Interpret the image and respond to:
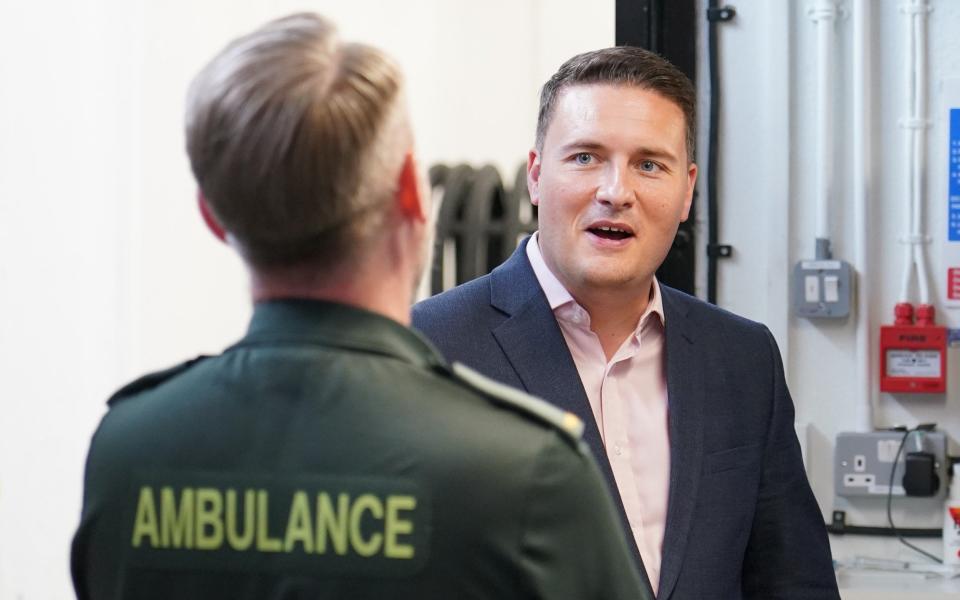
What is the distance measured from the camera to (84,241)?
3637 millimetres

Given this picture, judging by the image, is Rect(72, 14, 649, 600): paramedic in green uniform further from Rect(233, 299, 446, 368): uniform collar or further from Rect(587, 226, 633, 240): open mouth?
Rect(587, 226, 633, 240): open mouth

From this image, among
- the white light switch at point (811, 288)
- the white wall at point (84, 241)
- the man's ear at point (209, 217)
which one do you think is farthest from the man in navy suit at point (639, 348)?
the white wall at point (84, 241)

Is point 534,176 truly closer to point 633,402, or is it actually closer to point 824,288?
point 633,402

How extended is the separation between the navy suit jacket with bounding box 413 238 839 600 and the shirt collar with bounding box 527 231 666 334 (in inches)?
0.5

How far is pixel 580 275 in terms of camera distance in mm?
1748

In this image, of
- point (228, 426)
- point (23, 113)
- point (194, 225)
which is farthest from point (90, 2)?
point (228, 426)

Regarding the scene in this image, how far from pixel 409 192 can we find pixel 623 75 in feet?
3.26

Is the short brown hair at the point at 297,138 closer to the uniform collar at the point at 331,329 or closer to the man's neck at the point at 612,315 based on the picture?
the uniform collar at the point at 331,329

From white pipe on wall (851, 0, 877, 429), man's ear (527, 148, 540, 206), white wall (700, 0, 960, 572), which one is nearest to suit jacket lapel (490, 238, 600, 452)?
man's ear (527, 148, 540, 206)

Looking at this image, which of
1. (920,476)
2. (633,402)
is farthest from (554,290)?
(920,476)

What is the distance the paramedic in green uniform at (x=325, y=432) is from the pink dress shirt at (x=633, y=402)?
0.80 meters

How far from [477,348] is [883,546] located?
1.29 meters

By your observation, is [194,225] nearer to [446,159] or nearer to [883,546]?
[446,159]

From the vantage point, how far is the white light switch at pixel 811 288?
2572 mm
